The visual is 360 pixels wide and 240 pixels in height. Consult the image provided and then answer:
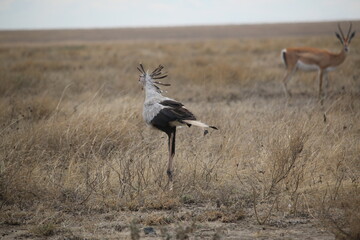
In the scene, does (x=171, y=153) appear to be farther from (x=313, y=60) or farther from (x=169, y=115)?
(x=313, y=60)

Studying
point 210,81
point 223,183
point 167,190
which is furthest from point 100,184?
point 210,81

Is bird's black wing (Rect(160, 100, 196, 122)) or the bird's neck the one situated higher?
the bird's neck

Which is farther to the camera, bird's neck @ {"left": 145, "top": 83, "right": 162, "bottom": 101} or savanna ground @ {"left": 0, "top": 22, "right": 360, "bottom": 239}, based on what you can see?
bird's neck @ {"left": 145, "top": 83, "right": 162, "bottom": 101}

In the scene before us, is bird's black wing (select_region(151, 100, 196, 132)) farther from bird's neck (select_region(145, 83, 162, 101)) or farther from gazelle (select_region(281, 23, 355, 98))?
gazelle (select_region(281, 23, 355, 98))

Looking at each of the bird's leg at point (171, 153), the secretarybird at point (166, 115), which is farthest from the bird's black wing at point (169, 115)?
the bird's leg at point (171, 153)

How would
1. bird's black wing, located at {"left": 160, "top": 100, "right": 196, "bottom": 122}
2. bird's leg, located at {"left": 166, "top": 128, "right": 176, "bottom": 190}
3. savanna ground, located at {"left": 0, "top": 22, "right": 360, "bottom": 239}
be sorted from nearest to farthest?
savanna ground, located at {"left": 0, "top": 22, "right": 360, "bottom": 239} → bird's black wing, located at {"left": 160, "top": 100, "right": 196, "bottom": 122} → bird's leg, located at {"left": 166, "top": 128, "right": 176, "bottom": 190}

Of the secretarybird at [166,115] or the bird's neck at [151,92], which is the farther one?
the bird's neck at [151,92]

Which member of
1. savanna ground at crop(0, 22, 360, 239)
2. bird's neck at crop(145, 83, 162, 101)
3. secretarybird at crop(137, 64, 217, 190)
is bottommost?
savanna ground at crop(0, 22, 360, 239)

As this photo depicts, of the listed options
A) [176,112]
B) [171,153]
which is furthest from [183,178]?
[176,112]

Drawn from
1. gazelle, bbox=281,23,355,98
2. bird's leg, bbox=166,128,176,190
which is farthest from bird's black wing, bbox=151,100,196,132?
gazelle, bbox=281,23,355,98

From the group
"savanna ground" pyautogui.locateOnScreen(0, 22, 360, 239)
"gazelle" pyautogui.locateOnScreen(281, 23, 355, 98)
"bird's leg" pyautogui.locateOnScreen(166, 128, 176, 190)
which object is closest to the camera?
"savanna ground" pyautogui.locateOnScreen(0, 22, 360, 239)

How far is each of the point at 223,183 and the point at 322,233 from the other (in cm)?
155

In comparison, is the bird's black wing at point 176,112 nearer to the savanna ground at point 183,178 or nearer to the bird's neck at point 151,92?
the bird's neck at point 151,92

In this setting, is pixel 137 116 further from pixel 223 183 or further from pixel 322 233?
pixel 322 233
